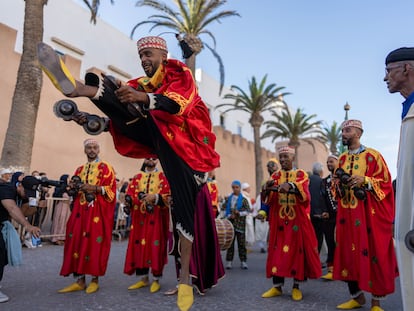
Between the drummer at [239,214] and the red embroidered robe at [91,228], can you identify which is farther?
the drummer at [239,214]

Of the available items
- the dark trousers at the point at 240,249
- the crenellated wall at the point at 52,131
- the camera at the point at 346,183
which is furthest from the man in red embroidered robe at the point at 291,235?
the crenellated wall at the point at 52,131

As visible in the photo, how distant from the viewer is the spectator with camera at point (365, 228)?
171 inches

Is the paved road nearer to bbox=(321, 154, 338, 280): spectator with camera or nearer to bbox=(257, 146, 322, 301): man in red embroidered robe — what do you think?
bbox=(257, 146, 322, 301): man in red embroidered robe

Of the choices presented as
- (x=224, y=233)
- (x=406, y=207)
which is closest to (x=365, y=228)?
(x=224, y=233)

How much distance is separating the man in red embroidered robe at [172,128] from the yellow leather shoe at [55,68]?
57mm

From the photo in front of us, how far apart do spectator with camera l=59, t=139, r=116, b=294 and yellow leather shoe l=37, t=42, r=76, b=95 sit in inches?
115

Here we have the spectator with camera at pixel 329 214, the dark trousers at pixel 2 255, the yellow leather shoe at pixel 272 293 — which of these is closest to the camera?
the dark trousers at pixel 2 255

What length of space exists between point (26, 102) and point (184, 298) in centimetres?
902

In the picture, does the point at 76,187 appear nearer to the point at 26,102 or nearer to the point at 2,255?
the point at 2,255

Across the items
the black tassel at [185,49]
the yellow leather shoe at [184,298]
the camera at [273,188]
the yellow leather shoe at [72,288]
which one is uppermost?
the black tassel at [185,49]

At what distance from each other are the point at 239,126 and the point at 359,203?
1342 inches

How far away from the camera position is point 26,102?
10133 millimetres

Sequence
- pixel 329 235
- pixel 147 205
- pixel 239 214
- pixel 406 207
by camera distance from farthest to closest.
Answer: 1. pixel 239 214
2. pixel 329 235
3. pixel 147 205
4. pixel 406 207

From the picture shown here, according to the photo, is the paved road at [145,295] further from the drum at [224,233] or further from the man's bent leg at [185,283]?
the man's bent leg at [185,283]
